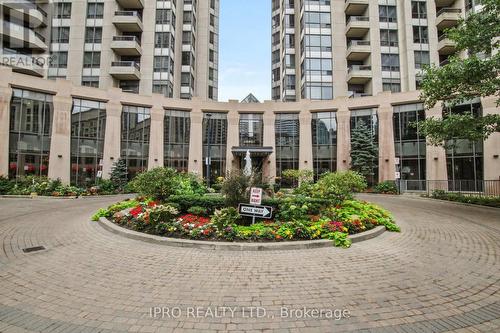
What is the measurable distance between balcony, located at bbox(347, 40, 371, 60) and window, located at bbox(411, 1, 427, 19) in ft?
21.9

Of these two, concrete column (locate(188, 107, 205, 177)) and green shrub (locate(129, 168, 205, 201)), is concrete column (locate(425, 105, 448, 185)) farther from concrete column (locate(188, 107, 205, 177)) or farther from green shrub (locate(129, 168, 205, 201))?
green shrub (locate(129, 168, 205, 201))

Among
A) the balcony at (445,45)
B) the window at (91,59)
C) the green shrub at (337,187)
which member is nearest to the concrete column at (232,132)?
the window at (91,59)

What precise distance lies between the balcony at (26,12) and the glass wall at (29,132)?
40.2 ft

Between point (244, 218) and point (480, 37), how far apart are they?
13999 mm

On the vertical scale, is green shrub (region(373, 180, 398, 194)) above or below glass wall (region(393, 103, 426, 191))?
below

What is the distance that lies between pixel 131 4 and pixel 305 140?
95.4 feet

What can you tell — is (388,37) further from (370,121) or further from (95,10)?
(95,10)

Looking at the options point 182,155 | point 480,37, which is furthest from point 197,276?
point 182,155

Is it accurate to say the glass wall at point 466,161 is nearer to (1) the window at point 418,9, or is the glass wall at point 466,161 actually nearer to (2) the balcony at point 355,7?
(1) the window at point 418,9

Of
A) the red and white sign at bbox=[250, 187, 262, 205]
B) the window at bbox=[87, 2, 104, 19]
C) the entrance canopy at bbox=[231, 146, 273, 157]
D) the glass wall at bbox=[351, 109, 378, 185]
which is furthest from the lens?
the window at bbox=[87, 2, 104, 19]

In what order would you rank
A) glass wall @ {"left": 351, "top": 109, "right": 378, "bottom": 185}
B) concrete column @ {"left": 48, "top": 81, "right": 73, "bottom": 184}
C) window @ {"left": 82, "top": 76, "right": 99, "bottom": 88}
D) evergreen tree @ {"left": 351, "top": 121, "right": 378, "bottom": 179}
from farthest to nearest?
window @ {"left": 82, "top": 76, "right": 99, "bottom": 88}, glass wall @ {"left": 351, "top": 109, "right": 378, "bottom": 185}, evergreen tree @ {"left": 351, "top": 121, "right": 378, "bottom": 179}, concrete column @ {"left": 48, "top": 81, "right": 73, "bottom": 184}

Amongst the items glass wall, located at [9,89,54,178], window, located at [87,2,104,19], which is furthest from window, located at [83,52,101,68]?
glass wall, located at [9,89,54,178]

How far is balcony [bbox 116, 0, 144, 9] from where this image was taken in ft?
104

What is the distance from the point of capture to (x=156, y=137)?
94.6 ft
